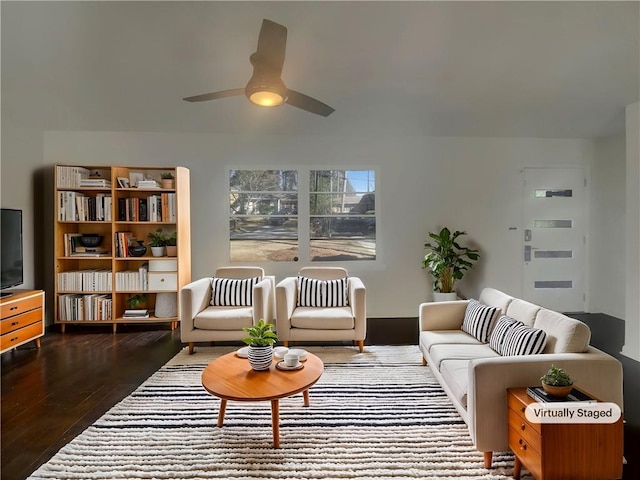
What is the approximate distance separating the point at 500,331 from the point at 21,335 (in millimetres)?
4230

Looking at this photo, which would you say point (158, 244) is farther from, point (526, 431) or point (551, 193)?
point (551, 193)

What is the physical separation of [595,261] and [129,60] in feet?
20.6

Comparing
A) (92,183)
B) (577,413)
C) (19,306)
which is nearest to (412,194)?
(577,413)

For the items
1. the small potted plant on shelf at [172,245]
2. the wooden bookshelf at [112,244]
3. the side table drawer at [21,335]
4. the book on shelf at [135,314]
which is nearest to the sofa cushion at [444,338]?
the wooden bookshelf at [112,244]

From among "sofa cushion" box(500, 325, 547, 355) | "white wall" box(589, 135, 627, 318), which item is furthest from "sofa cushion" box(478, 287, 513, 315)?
"white wall" box(589, 135, 627, 318)

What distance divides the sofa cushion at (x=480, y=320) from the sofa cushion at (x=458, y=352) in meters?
0.10

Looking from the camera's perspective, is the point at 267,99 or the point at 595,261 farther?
the point at 595,261

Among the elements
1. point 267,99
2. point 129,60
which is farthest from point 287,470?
point 129,60

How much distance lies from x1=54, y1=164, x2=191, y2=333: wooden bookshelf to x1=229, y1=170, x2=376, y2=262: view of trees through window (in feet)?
2.58

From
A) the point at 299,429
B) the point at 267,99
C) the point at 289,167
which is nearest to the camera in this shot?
the point at 299,429

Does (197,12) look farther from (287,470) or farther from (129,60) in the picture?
(287,470)

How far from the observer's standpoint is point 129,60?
3389 millimetres

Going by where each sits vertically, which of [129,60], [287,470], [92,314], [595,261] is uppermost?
[129,60]

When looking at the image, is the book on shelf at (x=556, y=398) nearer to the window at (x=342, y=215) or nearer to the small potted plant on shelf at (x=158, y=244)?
the window at (x=342, y=215)
